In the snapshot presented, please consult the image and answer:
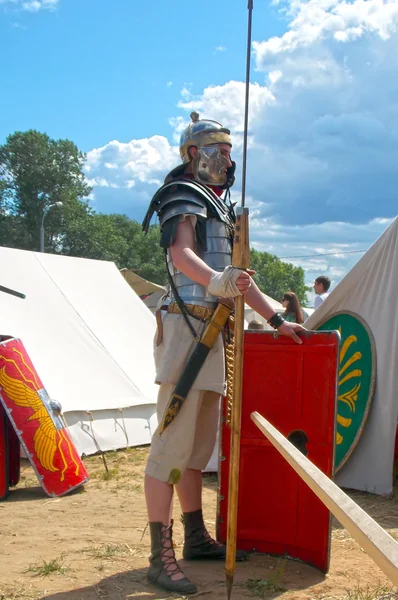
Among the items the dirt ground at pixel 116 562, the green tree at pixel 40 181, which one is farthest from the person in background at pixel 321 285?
the green tree at pixel 40 181

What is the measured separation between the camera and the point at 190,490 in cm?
267

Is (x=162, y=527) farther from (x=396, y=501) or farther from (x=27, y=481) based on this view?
(x=27, y=481)

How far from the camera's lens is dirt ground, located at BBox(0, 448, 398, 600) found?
2.33 m

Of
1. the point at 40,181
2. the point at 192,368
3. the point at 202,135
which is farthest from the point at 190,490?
the point at 40,181

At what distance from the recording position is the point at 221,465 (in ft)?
9.00

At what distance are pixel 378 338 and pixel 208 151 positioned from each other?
6.66 ft

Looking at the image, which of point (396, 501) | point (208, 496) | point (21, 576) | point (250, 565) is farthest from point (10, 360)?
point (396, 501)

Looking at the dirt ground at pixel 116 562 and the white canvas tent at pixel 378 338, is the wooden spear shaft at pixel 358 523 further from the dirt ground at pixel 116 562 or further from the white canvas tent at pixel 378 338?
the white canvas tent at pixel 378 338

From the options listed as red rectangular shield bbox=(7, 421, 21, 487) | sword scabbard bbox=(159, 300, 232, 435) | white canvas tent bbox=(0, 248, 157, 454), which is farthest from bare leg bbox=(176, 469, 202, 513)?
white canvas tent bbox=(0, 248, 157, 454)

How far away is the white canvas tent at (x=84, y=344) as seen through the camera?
5277mm

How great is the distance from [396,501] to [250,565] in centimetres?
159

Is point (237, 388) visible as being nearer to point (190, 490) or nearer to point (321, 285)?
point (190, 490)

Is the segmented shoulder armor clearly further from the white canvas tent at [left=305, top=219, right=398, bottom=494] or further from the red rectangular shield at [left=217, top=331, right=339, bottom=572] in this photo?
the white canvas tent at [left=305, top=219, right=398, bottom=494]

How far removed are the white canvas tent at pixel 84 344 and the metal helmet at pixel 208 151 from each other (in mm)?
2873
